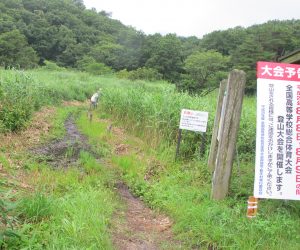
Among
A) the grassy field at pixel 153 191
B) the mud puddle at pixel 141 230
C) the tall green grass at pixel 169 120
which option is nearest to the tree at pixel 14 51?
the grassy field at pixel 153 191

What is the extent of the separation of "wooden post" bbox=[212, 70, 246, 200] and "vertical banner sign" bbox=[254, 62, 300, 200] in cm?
45

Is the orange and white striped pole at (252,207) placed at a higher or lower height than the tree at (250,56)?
lower

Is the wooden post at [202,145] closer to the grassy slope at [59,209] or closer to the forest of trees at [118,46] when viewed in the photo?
the grassy slope at [59,209]

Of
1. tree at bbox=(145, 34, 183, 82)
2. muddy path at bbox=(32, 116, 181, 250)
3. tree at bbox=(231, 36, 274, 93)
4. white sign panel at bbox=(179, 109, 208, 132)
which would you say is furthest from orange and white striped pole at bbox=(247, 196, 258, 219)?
tree at bbox=(145, 34, 183, 82)

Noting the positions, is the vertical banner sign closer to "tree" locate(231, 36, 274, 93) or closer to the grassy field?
the grassy field

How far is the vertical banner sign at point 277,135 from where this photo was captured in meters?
3.87

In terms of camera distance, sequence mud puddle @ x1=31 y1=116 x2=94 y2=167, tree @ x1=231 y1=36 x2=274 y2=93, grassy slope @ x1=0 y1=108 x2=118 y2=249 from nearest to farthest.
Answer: grassy slope @ x1=0 y1=108 x2=118 y2=249, mud puddle @ x1=31 y1=116 x2=94 y2=167, tree @ x1=231 y1=36 x2=274 y2=93

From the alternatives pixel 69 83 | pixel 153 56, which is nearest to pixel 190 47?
pixel 153 56

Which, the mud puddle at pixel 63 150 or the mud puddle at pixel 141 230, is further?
the mud puddle at pixel 63 150

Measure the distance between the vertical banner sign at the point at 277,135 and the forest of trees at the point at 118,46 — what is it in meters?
20.1

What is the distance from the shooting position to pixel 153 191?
5102 mm

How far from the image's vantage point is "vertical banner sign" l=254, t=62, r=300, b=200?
3871 mm

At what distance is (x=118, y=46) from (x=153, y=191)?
44.3 meters

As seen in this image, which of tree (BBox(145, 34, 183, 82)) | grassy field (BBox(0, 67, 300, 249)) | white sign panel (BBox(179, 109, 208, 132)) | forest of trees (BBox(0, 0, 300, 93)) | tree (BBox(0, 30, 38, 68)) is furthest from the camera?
tree (BBox(145, 34, 183, 82))
